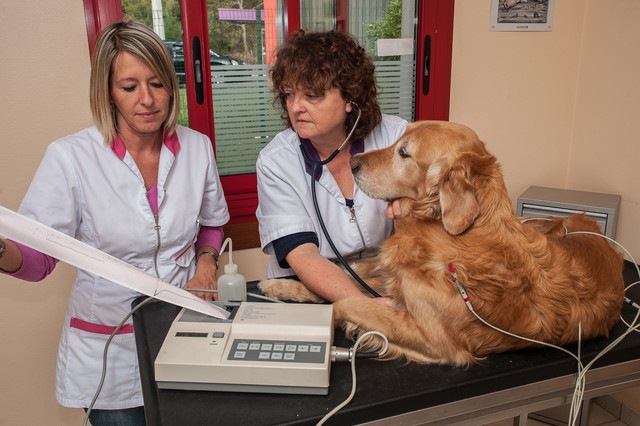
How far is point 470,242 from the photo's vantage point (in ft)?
3.92

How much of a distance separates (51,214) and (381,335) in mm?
973

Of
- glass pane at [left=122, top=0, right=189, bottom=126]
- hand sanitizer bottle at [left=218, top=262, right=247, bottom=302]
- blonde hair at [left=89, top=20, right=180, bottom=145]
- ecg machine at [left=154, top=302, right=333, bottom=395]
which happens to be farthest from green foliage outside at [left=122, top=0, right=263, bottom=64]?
ecg machine at [left=154, top=302, right=333, bottom=395]

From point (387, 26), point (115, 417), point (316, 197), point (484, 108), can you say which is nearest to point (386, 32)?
point (387, 26)

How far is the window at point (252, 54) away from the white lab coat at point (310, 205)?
3.09 feet

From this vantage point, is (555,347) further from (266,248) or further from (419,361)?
(266,248)

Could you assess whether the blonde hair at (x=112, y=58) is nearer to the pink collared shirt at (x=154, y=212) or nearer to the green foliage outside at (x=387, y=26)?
the pink collared shirt at (x=154, y=212)

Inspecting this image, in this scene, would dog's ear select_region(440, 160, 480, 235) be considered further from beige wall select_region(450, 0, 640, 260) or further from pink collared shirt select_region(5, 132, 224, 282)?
beige wall select_region(450, 0, 640, 260)

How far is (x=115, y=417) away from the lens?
1627 mm

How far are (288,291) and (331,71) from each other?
2.15 feet

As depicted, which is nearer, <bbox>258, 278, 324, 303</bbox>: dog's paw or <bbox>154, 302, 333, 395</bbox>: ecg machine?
<bbox>154, 302, 333, 395</bbox>: ecg machine

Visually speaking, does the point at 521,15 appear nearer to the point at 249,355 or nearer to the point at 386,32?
the point at 386,32

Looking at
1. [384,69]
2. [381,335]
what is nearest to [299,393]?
[381,335]

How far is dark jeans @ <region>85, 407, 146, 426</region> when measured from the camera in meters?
1.62

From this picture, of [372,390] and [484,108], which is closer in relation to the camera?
[372,390]
